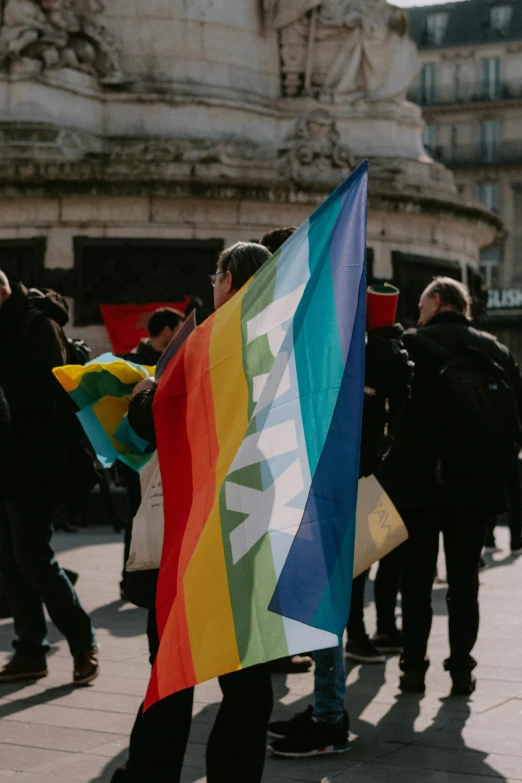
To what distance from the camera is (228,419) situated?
13.7 ft

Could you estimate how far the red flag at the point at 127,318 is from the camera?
15.8 m

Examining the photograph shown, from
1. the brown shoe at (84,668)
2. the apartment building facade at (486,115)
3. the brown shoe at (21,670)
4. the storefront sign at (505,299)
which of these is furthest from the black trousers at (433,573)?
the apartment building facade at (486,115)

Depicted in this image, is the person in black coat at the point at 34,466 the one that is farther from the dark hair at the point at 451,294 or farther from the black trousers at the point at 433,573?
the dark hair at the point at 451,294

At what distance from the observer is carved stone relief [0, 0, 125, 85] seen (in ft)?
54.9

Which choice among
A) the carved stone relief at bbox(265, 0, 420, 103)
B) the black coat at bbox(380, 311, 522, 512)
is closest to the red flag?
the carved stone relief at bbox(265, 0, 420, 103)

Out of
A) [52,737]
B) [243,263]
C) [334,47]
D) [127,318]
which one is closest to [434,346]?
[243,263]

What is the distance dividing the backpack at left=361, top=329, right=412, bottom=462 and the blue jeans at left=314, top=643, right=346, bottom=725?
2.66ft

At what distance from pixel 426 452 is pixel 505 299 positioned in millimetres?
48063

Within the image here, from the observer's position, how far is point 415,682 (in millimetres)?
6668

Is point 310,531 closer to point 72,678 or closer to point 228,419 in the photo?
point 228,419

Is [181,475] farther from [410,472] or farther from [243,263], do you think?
[410,472]

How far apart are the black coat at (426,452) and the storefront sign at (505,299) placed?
47.4 m

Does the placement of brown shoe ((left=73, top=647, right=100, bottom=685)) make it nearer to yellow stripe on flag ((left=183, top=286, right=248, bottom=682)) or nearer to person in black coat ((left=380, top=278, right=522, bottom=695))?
person in black coat ((left=380, top=278, right=522, bottom=695))

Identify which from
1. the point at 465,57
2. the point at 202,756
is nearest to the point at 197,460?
the point at 202,756
